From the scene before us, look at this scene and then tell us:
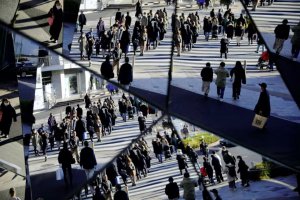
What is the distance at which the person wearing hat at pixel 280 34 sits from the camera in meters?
4.57

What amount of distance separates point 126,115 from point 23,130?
0.73m

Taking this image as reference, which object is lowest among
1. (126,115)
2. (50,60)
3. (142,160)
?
(142,160)

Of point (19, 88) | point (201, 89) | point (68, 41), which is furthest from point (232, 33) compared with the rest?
point (19, 88)

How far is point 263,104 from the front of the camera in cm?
432

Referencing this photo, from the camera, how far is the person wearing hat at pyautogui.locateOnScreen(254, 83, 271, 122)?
429 cm

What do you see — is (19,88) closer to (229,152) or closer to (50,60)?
(50,60)

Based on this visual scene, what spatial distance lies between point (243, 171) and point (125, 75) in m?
1.06

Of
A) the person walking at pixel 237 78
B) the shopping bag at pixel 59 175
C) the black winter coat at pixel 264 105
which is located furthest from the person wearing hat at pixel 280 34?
the shopping bag at pixel 59 175

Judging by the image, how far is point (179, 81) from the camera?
4.39 meters

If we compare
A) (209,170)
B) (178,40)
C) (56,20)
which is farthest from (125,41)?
(209,170)

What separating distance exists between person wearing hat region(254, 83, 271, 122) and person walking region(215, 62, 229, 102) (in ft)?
0.88

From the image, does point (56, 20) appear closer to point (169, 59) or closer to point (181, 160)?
point (169, 59)

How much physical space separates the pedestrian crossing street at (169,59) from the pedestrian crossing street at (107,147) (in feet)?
0.95

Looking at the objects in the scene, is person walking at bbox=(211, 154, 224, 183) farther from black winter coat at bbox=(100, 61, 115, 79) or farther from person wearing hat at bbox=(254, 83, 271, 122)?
black winter coat at bbox=(100, 61, 115, 79)
